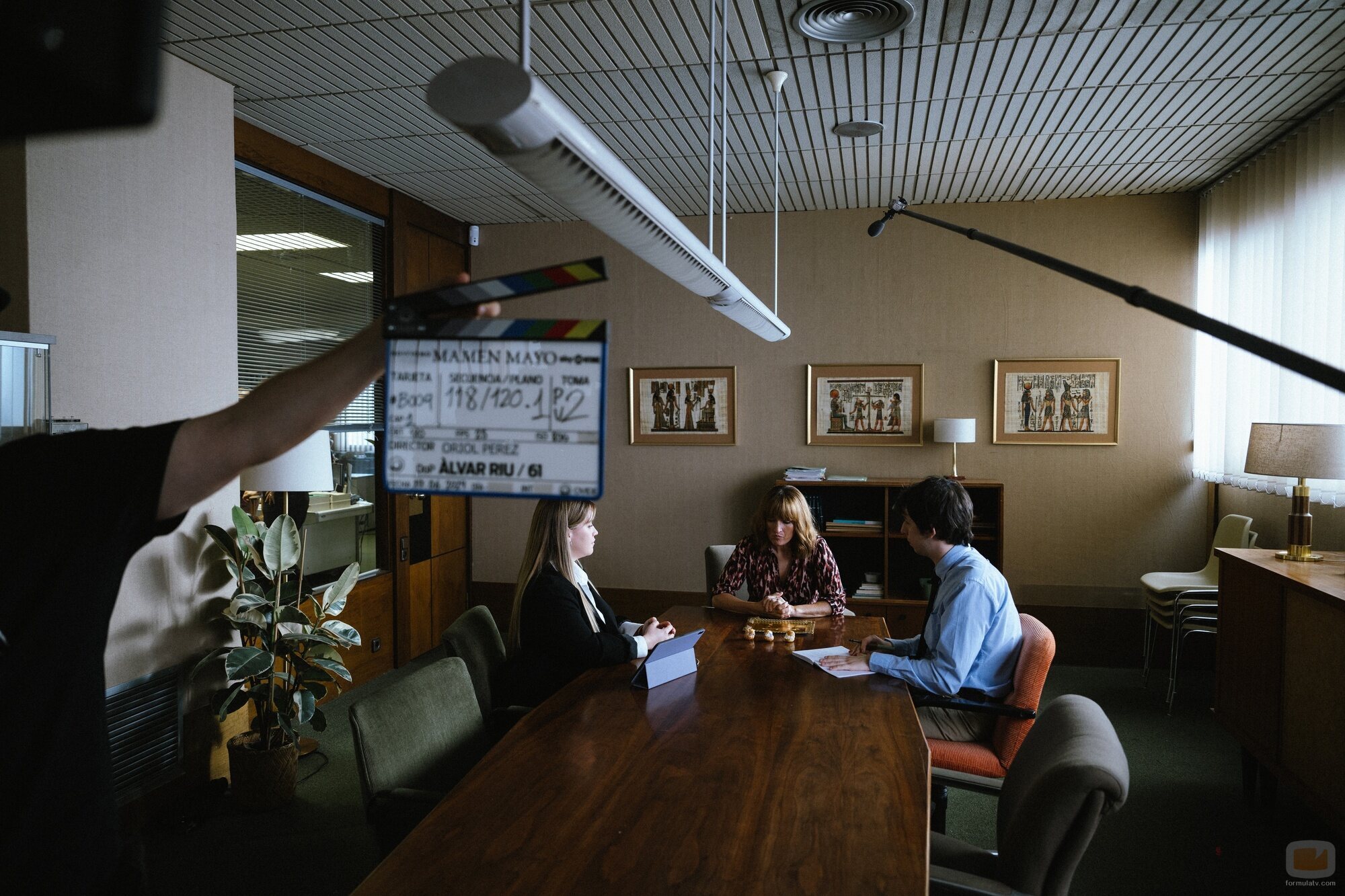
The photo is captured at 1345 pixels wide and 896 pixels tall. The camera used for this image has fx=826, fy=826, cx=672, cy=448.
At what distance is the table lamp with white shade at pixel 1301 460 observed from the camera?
3.65 meters

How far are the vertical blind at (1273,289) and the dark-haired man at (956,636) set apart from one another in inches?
69.0

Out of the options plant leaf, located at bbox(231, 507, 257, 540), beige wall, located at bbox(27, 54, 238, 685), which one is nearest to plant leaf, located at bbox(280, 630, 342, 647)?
beige wall, located at bbox(27, 54, 238, 685)

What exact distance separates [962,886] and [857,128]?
3771mm

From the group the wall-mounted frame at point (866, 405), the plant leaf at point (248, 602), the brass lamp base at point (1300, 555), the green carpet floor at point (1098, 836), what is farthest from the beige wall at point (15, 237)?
the brass lamp base at point (1300, 555)

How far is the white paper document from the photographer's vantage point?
2781mm

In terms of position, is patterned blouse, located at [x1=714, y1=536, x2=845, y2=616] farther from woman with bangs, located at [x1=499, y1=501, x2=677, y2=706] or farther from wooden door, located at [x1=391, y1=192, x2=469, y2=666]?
wooden door, located at [x1=391, y1=192, x2=469, y2=666]

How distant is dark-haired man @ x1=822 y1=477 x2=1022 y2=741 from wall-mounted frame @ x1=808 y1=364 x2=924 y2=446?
3.02 metres

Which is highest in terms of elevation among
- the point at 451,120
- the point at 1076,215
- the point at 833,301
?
the point at 1076,215

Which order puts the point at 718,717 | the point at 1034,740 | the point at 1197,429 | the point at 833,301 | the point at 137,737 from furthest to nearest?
1. the point at 833,301
2. the point at 1197,429
3. the point at 137,737
4. the point at 718,717
5. the point at 1034,740

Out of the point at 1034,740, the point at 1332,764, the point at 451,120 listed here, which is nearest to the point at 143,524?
the point at 451,120

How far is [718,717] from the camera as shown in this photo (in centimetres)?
234

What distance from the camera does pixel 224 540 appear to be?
3.55 m

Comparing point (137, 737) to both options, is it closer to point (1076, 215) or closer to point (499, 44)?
point (499, 44)

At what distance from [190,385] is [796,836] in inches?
125
